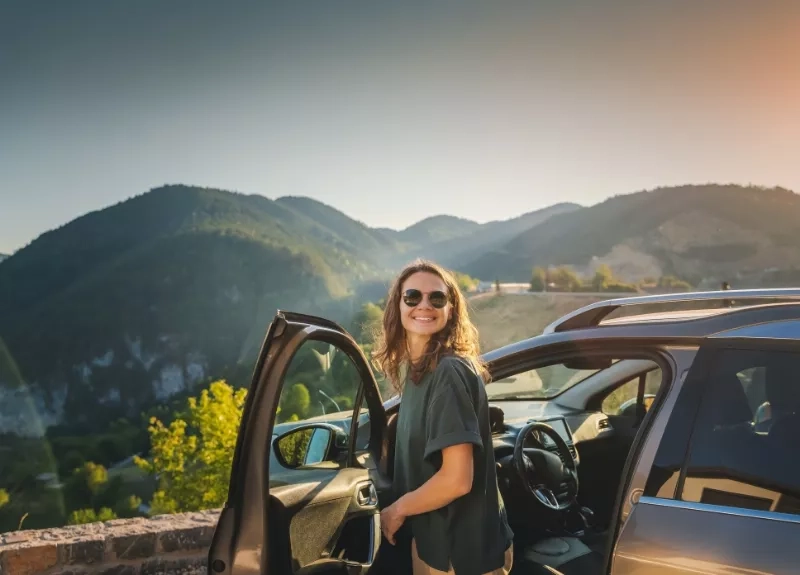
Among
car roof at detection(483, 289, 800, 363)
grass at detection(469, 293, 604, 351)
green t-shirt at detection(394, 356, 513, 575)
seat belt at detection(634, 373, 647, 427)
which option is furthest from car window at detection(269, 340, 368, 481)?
grass at detection(469, 293, 604, 351)

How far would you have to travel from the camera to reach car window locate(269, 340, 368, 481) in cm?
221

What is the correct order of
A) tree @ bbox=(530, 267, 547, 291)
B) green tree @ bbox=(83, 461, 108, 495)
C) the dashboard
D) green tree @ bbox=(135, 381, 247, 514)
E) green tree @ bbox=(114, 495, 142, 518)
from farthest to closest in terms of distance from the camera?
tree @ bbox=(530, 267, 547, 291)
green tree @ bbox=(83, 461, 108, 495)
green tree @ bbox=(114, 495, 142, 518)
green tree @ bbox=(135, 381, 247, 514)
the dashboard

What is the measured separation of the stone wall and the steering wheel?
70.5 inches

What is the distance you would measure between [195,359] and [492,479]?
4142 inches

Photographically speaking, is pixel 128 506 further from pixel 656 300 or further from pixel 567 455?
pixel 656 300

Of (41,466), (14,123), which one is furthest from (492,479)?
(14,123)

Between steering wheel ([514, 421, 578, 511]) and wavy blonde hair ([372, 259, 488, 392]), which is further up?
wavy blonde hair ([372, 259, 488, 392])

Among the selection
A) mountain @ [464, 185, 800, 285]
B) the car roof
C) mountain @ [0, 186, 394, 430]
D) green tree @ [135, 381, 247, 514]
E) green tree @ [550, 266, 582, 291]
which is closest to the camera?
the car roof

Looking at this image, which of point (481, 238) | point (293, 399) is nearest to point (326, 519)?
point (293, 399)

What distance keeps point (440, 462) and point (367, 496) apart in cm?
31

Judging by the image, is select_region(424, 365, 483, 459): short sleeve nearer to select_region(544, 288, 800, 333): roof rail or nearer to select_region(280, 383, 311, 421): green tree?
select_region(280, 383, 311, 421): green tree

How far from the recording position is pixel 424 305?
224 cm

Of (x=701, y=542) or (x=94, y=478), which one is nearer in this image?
(x=701, y=542)

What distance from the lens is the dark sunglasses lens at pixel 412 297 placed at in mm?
2250
